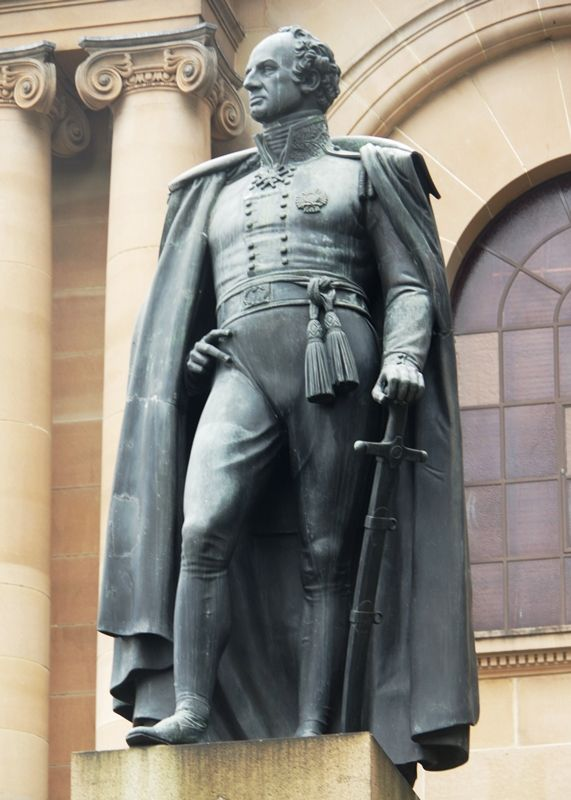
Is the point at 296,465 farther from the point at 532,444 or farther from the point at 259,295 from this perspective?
the point at 532,444

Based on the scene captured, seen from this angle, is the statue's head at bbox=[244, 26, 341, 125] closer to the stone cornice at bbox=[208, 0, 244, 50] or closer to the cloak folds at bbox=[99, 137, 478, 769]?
the cloak folds at bbox=[99, 137, 478, 769]

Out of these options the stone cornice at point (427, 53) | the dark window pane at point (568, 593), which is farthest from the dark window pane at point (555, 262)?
the dark window pane at point (568, 593)

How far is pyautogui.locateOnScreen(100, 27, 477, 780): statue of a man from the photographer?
9789mm

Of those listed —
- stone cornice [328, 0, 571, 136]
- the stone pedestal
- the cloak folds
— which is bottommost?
the stone pedestal

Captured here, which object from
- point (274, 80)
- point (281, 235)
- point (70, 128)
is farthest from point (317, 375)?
point (70, 128)

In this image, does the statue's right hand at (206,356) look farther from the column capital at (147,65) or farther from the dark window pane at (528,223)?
the dark window pane at (528,223)

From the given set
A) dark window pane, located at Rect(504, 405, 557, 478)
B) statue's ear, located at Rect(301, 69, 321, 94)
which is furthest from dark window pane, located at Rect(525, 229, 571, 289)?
statue's ear, located at Rect(301, 69, 321, 94)

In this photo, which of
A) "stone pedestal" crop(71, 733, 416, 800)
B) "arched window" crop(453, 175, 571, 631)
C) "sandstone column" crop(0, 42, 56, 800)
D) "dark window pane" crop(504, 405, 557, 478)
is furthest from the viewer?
"dark window pane" crop(504, 405, 557, 478)

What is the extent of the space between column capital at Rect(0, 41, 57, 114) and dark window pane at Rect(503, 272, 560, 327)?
319 centimetres

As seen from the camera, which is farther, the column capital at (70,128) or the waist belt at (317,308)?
the column capital at (70,128)

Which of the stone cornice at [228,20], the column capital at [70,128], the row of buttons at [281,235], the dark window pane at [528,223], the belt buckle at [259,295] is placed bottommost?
the belt buckle at [259,295]

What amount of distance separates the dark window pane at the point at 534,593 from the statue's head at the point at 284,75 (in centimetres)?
807

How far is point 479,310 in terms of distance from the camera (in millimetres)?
18906

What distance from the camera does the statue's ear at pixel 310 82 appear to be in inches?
410
